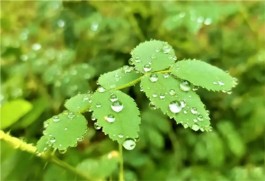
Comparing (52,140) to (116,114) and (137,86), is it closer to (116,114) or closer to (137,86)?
(116,114)

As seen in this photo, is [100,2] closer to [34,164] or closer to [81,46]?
[81,46]

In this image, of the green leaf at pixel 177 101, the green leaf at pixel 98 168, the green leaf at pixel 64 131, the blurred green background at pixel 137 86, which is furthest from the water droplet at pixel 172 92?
the blurred green background at pixel 137 86

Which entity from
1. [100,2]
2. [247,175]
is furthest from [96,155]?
[100,2]

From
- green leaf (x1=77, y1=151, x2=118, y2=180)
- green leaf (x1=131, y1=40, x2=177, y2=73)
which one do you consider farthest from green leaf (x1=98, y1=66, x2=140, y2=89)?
green leaf (x1=77, y1=151, x2=118, y2=180)

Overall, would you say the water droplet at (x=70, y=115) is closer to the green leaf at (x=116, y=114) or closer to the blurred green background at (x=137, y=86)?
the green leaf at (x=116, y=114)

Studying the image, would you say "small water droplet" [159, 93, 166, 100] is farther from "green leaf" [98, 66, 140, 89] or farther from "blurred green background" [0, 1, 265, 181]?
"blurred green background" [0, 1, 265, 181]

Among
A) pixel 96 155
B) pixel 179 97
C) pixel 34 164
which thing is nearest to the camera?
pixel 179 97
